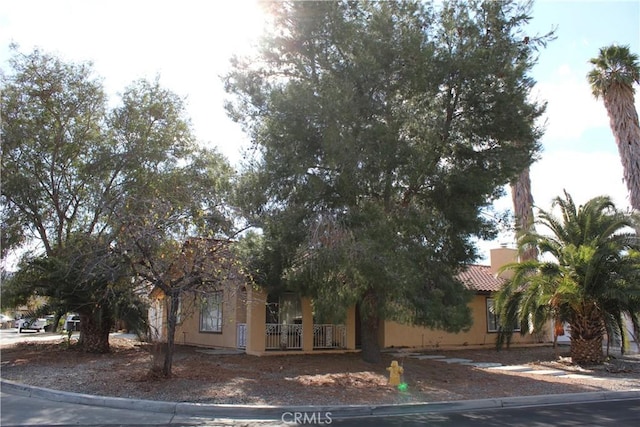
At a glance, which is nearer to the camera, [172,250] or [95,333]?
[172,250]

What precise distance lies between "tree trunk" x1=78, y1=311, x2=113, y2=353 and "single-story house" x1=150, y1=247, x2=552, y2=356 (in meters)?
1.67

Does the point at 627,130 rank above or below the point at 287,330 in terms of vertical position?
above

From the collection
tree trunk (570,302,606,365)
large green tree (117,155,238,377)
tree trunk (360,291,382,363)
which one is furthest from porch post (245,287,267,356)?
tree trunk (570,302,606,365)

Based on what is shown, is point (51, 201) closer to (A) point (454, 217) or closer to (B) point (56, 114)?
(B) point (56, 114)

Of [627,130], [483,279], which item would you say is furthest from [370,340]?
[627,130]

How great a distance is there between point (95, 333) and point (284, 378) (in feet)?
27.3

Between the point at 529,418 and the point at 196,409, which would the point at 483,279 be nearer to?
the point at 529,418

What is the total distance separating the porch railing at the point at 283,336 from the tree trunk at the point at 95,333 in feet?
17.8

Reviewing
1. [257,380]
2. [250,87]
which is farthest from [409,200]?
[257,380]

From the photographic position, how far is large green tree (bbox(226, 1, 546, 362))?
44.2 feet

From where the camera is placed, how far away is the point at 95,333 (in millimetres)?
17828

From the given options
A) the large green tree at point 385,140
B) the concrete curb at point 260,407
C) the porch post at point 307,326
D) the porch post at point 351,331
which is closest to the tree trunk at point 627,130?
the large green tree at point 385,140

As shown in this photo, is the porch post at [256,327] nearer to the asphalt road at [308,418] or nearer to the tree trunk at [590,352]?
the asphalt road at [308,418]

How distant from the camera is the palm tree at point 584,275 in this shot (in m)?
15.9
